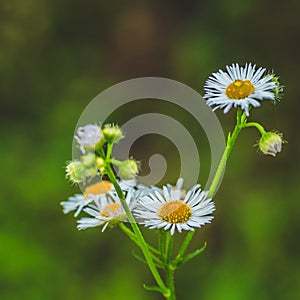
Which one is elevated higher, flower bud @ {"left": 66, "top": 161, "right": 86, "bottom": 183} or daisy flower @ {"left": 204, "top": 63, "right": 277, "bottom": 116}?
daisy flower @ {"left": 204, "top": 63, "right": 277, "bottom": 116}

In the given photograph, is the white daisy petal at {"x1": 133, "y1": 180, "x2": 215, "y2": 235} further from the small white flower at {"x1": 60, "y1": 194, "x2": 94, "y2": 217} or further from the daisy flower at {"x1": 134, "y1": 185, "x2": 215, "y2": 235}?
the small white flower at {"x1": 60, "y1": 194, "x2": 94, "y2": 217}

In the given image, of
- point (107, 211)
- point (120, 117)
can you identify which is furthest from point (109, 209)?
point (120, 117)

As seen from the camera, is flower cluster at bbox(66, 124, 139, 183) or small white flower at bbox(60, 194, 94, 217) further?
small white flower at bbox(60, 194, 94, 217)

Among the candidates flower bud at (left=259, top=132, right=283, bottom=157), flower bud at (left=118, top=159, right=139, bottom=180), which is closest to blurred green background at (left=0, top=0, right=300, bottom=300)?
flower bud at (left=259, top=132, right=283, bottom=157)

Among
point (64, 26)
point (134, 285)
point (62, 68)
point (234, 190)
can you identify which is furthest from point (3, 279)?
point (64, 26)

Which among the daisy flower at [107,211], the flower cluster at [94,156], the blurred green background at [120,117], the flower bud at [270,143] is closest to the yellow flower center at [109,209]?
the daisy flower at [107,211]

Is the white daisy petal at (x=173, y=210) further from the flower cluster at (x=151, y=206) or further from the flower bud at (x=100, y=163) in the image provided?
the flower bud at (x=100, y=163)

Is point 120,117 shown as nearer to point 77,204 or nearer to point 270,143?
point 77,204
